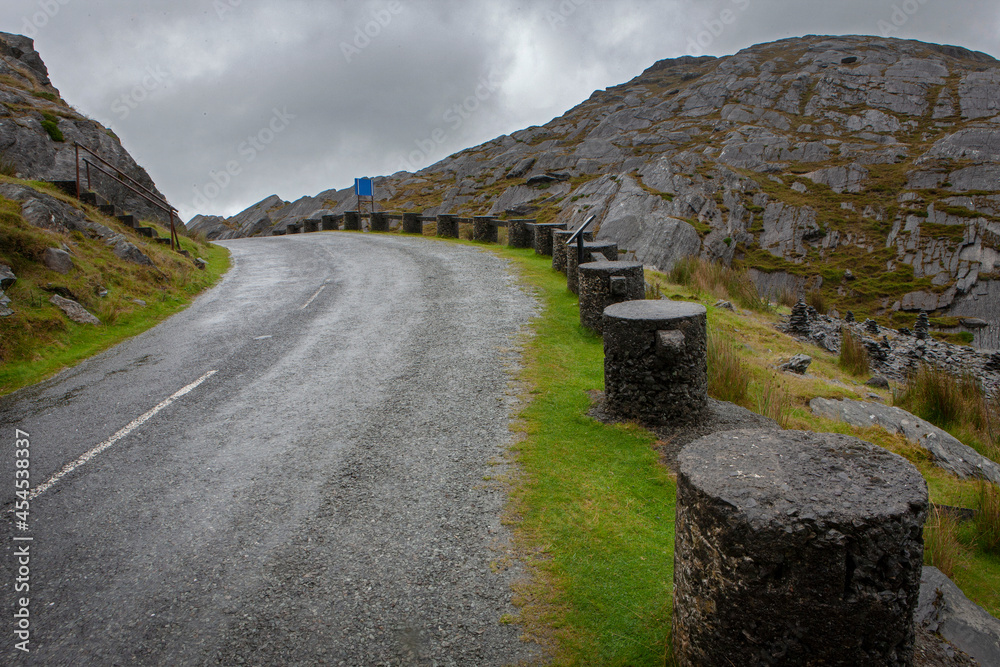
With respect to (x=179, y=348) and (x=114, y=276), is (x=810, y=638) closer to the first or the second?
(x=179, y=348)

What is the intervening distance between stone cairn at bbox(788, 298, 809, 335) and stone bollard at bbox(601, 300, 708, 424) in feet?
28.7

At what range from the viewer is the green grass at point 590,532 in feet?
11.3

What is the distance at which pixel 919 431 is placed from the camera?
263 inches

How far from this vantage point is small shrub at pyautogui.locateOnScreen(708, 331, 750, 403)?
7129 mm

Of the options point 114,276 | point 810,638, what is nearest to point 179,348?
point 114,276

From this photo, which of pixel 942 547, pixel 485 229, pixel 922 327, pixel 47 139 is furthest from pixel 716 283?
pixel 47 139

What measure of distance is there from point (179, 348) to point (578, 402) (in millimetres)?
6602

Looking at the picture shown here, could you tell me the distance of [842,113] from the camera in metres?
47.8

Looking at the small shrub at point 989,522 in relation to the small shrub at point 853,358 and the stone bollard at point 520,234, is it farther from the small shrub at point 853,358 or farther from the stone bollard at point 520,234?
the stone bollard at point 520,234

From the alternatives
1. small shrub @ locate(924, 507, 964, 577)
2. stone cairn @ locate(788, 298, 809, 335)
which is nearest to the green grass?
small shrub @ locate(924, 507, 964, 577)

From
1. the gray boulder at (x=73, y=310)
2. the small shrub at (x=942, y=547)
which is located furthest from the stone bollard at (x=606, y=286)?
the gray boulder at (x=73, y=310)

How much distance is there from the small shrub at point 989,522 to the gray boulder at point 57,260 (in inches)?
556

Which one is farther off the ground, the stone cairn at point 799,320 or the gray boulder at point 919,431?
the stone cairn at point 799,320

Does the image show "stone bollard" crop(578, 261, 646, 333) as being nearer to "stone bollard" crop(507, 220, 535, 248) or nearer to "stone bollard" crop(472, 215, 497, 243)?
"stone bollard" crop(507, 220, 535, 248)
